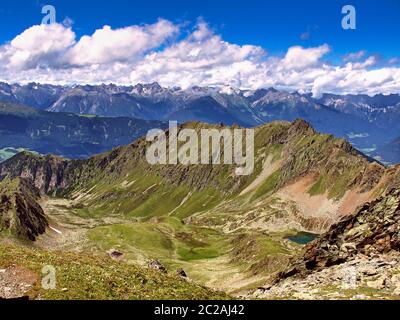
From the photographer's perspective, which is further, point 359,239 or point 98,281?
point 359,239

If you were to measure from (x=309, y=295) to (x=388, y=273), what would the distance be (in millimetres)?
9748

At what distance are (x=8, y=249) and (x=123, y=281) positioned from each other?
17712 mm

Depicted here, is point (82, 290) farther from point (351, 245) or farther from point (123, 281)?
point (351, 245)

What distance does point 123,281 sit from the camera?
151 ft

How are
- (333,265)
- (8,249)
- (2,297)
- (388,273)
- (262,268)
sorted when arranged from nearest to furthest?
(2,297) → (388,273) → (8,249) → (333,265) → (262,268)

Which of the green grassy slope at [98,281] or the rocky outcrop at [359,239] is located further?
the rocky outcrop at [359,239]

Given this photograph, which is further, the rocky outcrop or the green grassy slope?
the rocky outcrop

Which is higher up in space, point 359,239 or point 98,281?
point 359,239

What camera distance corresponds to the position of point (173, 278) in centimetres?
5300
